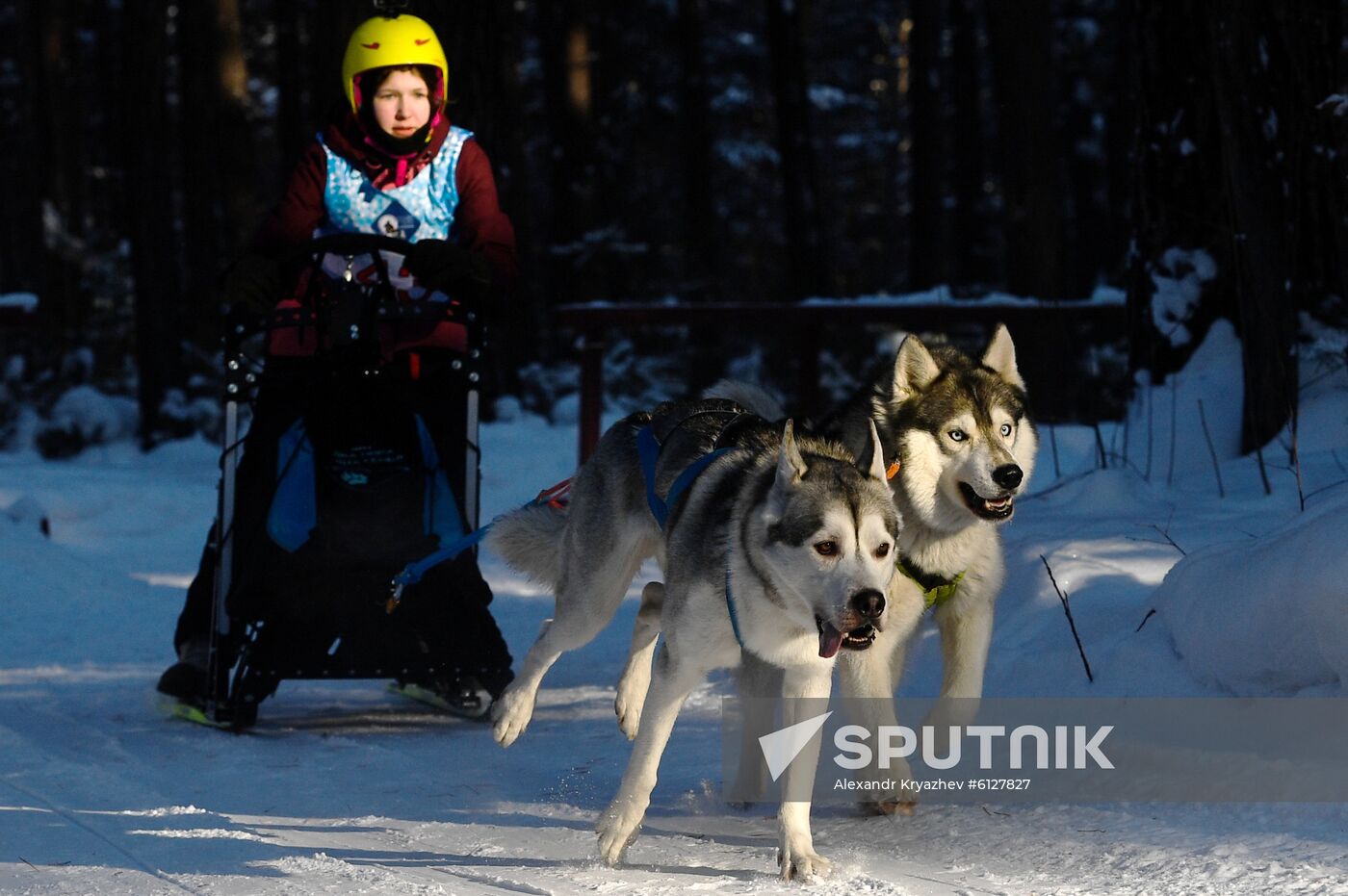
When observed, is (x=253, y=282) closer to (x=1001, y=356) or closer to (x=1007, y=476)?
(x=1001, y=356)

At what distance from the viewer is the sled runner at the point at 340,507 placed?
534cm

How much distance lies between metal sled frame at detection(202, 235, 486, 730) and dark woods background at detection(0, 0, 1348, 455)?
11.3 feet

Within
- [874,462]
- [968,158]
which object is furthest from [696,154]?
[874,462]

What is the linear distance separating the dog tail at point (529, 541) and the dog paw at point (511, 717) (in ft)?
2.31

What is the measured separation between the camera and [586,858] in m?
3.87

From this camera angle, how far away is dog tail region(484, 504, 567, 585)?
539cm

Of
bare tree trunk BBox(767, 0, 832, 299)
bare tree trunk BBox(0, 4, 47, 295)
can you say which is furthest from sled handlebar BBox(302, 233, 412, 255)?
bare tree trunk BBox(0, 4, 47, 295)

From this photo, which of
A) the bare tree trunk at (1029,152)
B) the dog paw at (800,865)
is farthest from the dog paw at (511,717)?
the bare tree trunk at (1029,152)

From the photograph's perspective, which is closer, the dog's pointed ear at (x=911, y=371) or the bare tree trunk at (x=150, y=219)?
the dog's pointed ear at (x=911, y=371)

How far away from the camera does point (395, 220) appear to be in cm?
575

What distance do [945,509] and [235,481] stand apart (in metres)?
2.49

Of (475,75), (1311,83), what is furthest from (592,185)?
(1311,83)

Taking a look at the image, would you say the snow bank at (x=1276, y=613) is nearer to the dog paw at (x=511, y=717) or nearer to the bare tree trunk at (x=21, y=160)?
the dog paw at (x=511, y=717)

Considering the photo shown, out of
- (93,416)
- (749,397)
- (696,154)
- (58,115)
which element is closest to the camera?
(749,397)
